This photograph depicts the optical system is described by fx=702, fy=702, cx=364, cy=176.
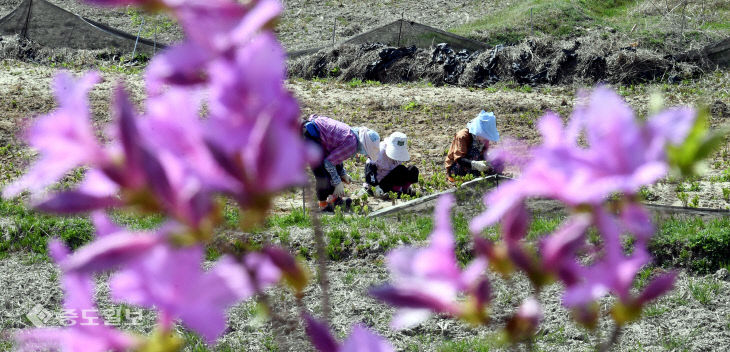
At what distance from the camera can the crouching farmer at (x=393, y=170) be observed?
23.6ft

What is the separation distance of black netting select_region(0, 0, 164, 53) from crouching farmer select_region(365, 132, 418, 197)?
9.05 metres

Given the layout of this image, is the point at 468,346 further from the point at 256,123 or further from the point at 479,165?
the point at 479,165

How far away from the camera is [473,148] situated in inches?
302

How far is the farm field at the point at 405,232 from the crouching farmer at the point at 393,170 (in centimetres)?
19

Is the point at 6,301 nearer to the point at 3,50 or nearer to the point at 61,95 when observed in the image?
the point at 61,95

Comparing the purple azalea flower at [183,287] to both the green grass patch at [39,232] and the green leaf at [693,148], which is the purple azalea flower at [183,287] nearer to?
the green leaf at [693,148]

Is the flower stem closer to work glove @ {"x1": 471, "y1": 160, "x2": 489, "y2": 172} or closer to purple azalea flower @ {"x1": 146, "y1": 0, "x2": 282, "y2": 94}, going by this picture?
purple azalea flower @ {"x1": 146, "y1": 0, "x2": 282, "y2": 94}

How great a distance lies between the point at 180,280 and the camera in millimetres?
438

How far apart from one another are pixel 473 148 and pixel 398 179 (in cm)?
101

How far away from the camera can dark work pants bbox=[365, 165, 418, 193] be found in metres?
7.21

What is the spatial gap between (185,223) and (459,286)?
23 cm

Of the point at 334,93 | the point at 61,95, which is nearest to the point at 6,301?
the point at 61,95

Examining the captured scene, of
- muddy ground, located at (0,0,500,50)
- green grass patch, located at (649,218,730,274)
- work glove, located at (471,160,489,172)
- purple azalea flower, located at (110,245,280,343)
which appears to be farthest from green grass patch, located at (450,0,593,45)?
purple azalea flower, located at (110,245,280,343)

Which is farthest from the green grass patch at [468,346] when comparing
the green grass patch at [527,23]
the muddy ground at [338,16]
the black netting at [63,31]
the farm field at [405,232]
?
the muddy ground at [338,16]
